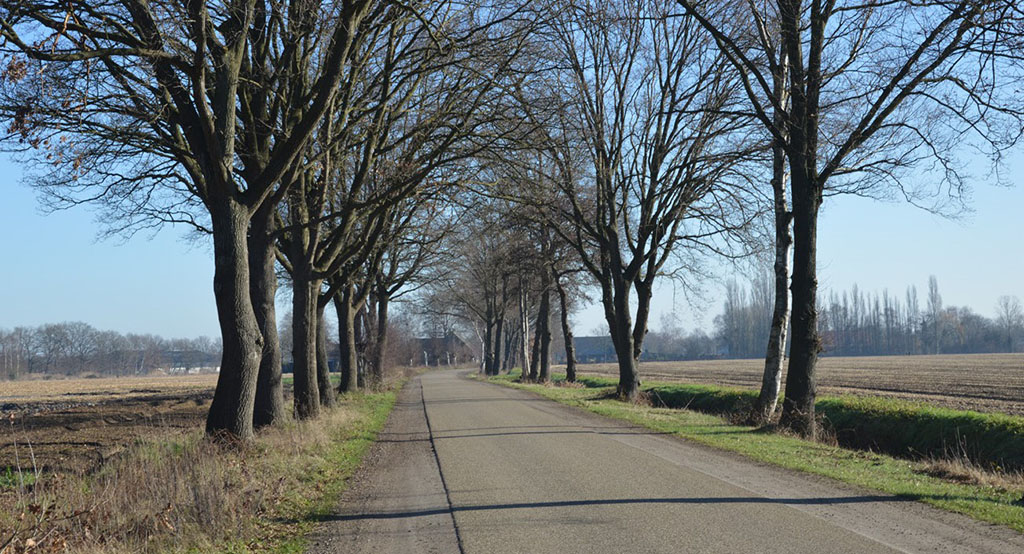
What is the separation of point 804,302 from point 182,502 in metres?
11.9

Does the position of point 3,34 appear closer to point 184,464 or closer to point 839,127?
point 184,464

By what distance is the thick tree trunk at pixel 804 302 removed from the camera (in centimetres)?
1527

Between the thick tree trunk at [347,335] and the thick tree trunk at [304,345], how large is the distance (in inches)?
382

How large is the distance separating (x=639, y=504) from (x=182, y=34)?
29.1 ft

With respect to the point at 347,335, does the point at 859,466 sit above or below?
below

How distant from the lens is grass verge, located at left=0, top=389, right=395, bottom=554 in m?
6.58

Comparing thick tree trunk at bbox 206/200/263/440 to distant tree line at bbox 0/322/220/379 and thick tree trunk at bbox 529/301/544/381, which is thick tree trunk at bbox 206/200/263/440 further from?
distant tree line at bbox 0/322/220/379

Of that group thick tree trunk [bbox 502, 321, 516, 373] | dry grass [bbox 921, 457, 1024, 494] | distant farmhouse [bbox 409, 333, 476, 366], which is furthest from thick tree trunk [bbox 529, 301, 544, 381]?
distant farmhouse [bbox 409, 333, 476, 366]

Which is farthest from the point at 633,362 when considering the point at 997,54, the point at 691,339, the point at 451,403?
the point at 691,339

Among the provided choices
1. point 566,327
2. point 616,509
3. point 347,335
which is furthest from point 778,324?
point 566,327

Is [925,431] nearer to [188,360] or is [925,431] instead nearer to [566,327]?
[566,327]

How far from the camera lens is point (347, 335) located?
29875 millimetres

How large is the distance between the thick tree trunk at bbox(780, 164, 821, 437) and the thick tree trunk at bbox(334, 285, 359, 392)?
59.1 feet

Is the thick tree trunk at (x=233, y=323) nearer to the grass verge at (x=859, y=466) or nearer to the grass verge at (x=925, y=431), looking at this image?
the grass verge at (x=859, y=466)
